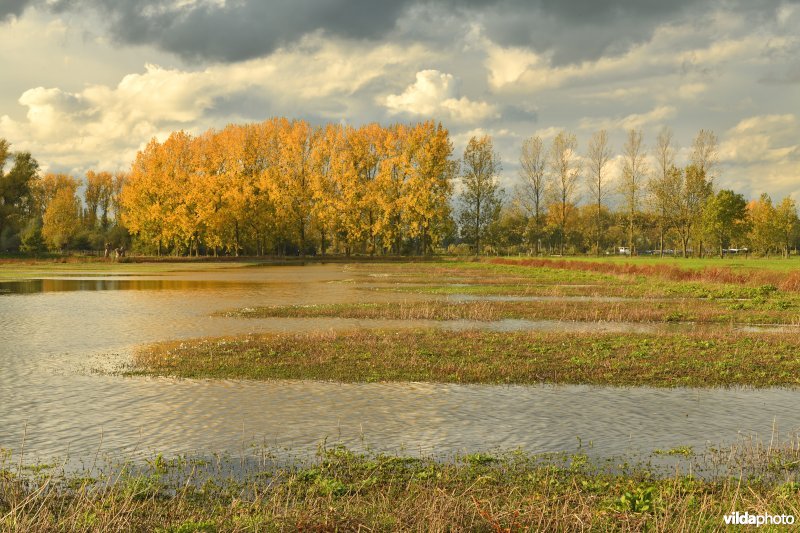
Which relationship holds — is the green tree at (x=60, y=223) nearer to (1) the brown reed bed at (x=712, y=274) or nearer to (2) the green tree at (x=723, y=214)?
(1) the brown reed bed at (x=712, y=274)

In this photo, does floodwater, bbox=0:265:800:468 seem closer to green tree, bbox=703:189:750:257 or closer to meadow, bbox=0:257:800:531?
meadow, bbox=0:257:800:531

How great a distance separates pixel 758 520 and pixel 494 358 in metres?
13.0

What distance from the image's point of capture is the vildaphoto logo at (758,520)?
314 inches

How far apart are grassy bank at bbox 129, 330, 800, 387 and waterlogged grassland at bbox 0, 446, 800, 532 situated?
6.91 metres

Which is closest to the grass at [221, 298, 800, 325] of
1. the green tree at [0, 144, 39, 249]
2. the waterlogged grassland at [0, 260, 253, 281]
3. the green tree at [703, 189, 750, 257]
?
the waterlogged grassland at [0, 260, 253, 281]

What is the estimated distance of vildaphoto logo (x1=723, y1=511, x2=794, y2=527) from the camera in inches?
314

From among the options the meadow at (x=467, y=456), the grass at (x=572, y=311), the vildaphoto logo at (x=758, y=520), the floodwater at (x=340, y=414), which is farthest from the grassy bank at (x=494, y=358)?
the vildaphoto logo at (x=758, y=520)

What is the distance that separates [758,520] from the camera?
805cm

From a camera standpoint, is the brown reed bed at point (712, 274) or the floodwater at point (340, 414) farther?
the brown reed bed at point (712, 274)

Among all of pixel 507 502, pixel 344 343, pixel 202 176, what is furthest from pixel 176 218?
pixel 507 502

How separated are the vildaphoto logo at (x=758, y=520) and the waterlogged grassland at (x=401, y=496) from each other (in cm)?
14

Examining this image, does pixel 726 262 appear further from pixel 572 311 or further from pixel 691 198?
pixel 572 311

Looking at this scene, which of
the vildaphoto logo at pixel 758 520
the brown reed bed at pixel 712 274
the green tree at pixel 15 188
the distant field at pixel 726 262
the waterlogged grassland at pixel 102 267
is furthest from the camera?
the green tree at pixel 15 188

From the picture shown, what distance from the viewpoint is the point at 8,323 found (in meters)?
31.2
